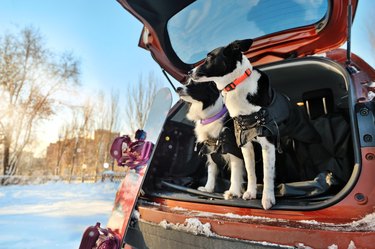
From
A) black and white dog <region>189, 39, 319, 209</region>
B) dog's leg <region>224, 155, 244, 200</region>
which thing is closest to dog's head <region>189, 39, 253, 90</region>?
black and white dog <region>189, 39, 319, 209</region>

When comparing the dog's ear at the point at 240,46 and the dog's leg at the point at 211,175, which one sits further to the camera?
the dog's leg at the point at 211,175

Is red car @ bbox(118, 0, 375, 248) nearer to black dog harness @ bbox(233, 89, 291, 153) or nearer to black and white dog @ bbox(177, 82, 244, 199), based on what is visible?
black and white dog @ bbox(177, 82, 244, 199)

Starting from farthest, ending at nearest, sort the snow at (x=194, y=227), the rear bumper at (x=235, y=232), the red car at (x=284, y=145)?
the snow at (x=194, y=227)
the red car at (x=284, y=145)
the rear bumper at (x=235, y=232)

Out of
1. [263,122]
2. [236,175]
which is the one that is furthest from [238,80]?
[236,175]

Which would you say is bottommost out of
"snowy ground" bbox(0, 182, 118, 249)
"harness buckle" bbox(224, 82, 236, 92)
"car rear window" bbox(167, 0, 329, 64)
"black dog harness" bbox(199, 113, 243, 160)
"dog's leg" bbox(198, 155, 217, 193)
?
Answer: "snowy ground" bbox(0, 182, 118, 249)

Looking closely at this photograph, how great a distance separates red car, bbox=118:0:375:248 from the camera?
3.43 feet

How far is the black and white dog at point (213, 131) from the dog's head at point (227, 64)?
390 millimetres

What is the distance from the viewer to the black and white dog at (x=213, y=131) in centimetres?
204

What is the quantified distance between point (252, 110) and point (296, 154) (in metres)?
0.84

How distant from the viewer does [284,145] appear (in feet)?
7.46

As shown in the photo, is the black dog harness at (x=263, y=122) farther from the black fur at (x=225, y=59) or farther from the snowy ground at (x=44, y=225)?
the snowy ground at (x=44, y=225)

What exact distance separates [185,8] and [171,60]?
19.8 inches

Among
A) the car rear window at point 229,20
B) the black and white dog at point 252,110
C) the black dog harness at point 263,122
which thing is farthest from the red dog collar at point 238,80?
the car rear window at point 229,20

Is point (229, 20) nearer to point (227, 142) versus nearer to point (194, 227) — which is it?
point (227, 142)
